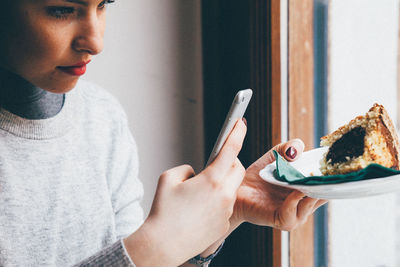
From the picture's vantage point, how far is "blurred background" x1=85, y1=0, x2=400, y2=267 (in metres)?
1.13

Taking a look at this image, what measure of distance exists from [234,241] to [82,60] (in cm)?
99

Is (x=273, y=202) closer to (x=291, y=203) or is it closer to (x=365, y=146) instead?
(x=291, y=203)

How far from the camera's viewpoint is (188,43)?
1624 mm

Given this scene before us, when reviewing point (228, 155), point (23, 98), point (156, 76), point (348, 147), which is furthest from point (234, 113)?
point (156, 76)

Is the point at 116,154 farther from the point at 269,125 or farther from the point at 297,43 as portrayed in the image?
the point at 297,43

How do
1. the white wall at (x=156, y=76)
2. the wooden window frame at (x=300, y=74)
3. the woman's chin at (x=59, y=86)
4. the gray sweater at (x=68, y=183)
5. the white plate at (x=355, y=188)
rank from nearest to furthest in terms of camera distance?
the white plate at (x=355, y=188), the woman's chin at (x=59, y=86), the gray sweater at (x=68, y=183), the wooden window frame at (x=300, y=74), the white wall at (x=156, y=76)

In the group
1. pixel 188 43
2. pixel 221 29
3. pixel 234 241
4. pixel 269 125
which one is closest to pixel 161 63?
pixel 188 43

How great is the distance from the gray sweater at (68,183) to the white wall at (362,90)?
2.13 ft

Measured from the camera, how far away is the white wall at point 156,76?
4.83 ft

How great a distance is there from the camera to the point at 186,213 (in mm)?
653

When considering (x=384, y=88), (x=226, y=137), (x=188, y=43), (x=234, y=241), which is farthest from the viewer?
(x=188, y=43)

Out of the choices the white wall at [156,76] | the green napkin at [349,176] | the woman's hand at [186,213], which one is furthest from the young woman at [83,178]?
the white wall at [156,76]

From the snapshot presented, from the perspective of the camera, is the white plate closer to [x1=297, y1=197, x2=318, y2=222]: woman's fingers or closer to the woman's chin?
[x1=297, y1=197, x2=318, y2=222]: woman's fingers

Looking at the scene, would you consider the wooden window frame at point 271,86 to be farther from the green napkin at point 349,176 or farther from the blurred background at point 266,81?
the green napkin at point 349,176
